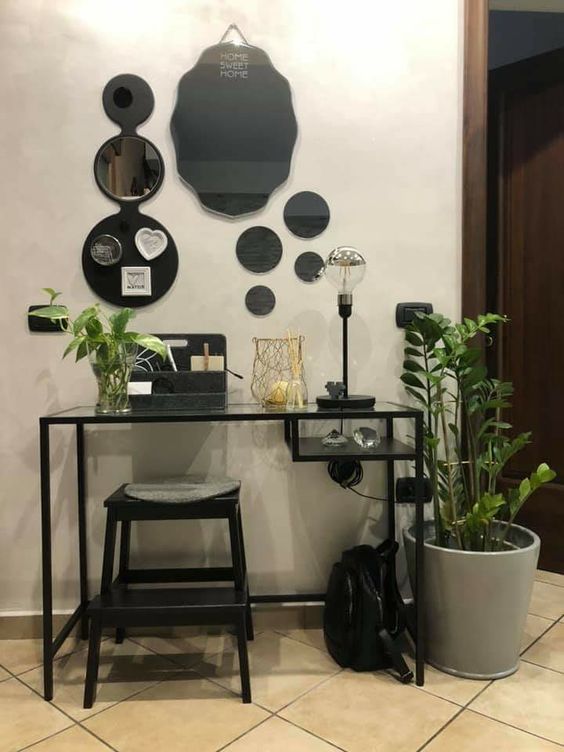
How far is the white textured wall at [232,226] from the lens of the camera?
189 cm

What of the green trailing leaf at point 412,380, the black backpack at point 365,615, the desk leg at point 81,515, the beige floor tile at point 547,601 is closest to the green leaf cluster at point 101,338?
the desk leg at point 81,515

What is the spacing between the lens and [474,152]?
76.7 inches

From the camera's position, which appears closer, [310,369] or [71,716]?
[71,716]

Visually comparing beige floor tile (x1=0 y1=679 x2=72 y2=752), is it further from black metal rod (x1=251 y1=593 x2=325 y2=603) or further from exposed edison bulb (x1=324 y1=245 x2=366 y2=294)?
exposed edison bulb (x1=324 y1=245 x2=366 y2=294)

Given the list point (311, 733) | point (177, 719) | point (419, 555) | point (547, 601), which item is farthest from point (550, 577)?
point (177, 719)

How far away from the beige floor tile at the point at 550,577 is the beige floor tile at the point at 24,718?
1.82 metres

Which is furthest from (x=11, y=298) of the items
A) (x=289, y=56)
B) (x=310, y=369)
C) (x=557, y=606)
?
(x=557, y=606)

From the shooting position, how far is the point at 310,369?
77.3 inches

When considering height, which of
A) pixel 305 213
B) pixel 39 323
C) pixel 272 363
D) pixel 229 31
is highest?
pixel 229 31

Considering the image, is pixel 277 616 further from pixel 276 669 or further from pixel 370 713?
pixel 370 713

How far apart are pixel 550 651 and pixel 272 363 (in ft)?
4.04

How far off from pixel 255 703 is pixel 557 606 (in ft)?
3.96

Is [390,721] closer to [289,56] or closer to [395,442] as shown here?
[395,442]

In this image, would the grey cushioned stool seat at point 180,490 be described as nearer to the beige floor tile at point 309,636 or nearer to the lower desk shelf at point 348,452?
the lower desk shelf at point 348,452
